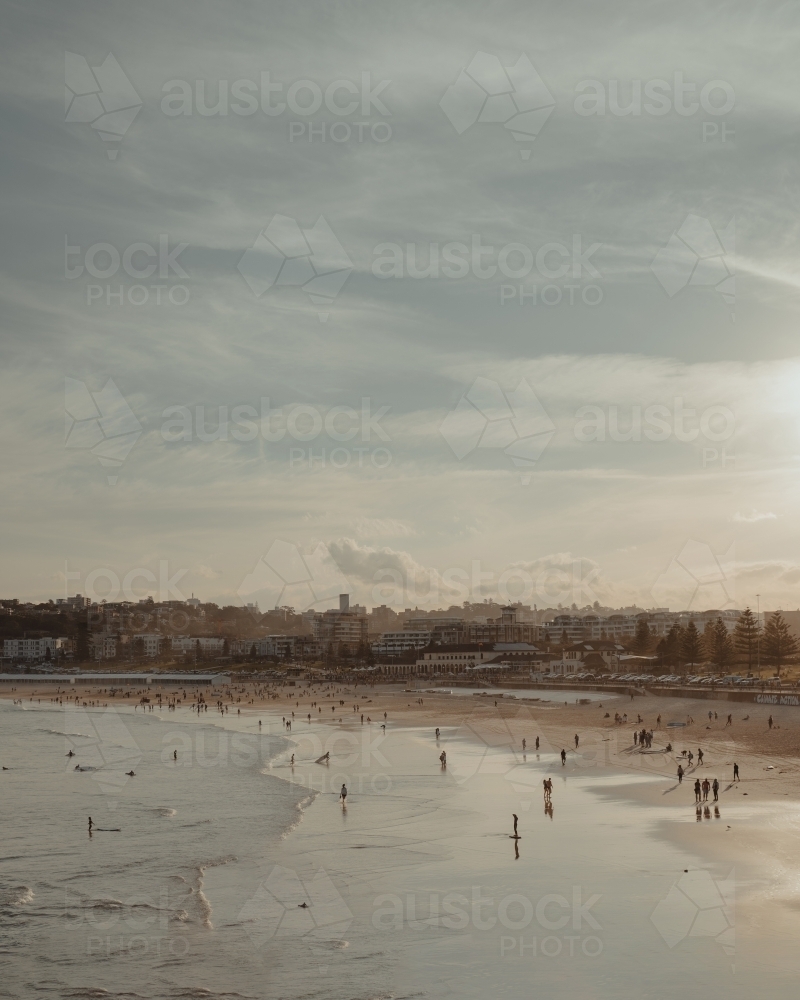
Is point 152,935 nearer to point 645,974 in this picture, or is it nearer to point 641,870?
point 645,974

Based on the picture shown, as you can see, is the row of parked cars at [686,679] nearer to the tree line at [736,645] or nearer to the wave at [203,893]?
the tree line at [736,645]

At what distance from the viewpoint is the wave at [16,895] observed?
74.8 feet

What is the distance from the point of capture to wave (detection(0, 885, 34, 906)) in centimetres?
2280

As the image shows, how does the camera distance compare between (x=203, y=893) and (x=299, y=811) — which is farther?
(x=299, y=811)

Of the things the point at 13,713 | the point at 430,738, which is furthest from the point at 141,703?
the point at 430,738

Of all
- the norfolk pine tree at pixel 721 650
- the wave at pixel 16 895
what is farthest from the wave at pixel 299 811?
the norfolk pine tree at pixel 721 650

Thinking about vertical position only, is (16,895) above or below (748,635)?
below

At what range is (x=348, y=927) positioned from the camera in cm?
1997

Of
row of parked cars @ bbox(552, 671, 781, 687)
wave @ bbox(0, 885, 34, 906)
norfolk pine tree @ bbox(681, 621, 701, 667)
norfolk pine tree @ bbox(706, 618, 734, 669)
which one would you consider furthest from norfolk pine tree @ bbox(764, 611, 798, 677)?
wave @ bbox(0, 885, 34, 906)

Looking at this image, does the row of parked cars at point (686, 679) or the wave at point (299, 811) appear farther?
the row of parked cars at point (686, 679)

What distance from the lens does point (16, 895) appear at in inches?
922

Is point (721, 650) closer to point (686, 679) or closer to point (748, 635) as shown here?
point (748, 635)

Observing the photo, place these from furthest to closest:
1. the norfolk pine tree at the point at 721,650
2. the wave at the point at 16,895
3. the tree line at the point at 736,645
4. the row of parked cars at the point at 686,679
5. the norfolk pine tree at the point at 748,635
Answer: the norfolk pine tree at the point at 721,650, the norfolk pine tree at the point at 748,635, the tree line at the point at 736,645, the row of parked cars at the point at 686,679, the wave at the point at 16,895

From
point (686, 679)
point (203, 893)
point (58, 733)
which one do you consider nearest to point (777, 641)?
point (686, 679)
